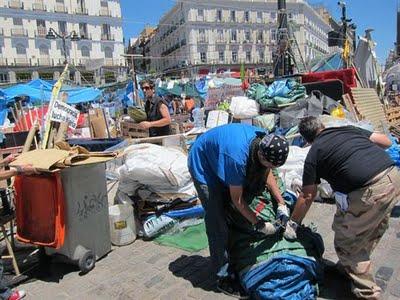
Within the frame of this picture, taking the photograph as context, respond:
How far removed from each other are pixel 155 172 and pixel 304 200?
6.55 ft

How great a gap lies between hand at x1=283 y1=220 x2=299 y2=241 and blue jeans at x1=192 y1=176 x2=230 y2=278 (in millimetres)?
479

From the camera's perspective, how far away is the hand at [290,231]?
10.1 ft

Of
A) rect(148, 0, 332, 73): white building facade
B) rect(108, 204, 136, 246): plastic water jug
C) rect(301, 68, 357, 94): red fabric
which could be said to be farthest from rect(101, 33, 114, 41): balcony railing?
rect(108, 204, 136, 246): plastic water jug

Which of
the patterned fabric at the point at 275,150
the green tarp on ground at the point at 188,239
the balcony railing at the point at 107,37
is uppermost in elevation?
the balcony railing at the point at 107,37

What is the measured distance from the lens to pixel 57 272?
3.74 m

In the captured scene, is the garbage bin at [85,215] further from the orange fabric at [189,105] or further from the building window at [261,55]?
the building window at [261,55]

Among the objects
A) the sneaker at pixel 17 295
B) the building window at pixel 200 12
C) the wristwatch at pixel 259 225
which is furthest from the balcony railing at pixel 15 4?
the wristwatch at pixel 259 225

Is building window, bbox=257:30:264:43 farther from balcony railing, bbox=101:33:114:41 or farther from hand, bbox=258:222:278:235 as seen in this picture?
hand, bbox=258:222:278:235

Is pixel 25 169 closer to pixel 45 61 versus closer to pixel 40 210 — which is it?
pixel 40 210

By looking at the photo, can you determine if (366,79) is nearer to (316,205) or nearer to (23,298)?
(316,205)

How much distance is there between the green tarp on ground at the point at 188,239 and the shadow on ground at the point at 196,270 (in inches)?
9.0

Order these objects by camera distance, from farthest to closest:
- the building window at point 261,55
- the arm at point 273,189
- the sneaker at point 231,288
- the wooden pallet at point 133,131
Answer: the building window at point 261,55 → the wooden pallet at point 133,131 → the arm at point 273,189 → the sneaker at point 231,288

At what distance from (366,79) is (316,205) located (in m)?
7.91

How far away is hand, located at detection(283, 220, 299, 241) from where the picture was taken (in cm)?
308
